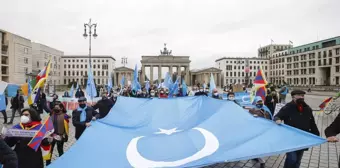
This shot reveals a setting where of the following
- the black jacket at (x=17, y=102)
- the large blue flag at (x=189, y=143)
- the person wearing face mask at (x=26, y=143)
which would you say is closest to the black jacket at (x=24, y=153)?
the person wearing face mask at (x=26, y=143)

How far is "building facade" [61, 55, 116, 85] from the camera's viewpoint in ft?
381

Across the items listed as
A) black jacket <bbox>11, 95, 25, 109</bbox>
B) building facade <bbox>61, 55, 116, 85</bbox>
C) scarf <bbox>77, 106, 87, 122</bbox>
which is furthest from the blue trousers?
building facade <bbox>61, 55, 116, 85</bbox>

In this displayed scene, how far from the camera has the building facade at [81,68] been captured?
116025 mm

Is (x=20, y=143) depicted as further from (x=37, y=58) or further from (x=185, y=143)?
(x=37, y=58)

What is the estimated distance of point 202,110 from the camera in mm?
7211

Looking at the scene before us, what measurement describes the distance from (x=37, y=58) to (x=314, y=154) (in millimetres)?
86762

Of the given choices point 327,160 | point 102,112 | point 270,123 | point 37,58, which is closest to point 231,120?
point 270,123

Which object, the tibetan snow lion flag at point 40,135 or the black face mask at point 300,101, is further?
the black face mask at point 300,101

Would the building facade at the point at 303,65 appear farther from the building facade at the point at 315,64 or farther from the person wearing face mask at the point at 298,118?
the person wearing face mask at the point at 298,118

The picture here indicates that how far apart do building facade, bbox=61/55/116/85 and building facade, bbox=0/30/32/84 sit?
50.3m

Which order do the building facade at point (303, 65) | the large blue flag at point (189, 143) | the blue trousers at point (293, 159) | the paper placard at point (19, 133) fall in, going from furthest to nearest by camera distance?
the building facade at point (303, 65), the blue trousers at point (293, 159), the paper placard at point (19, 133), the large blue flag at point (189, 143)

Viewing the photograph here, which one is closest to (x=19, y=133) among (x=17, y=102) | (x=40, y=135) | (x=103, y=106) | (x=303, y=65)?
(x=40, y=135)

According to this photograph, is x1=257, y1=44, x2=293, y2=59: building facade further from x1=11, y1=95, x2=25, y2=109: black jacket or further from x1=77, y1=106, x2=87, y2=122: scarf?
x1=77, y1=106, x2=87, y2=122: scarf

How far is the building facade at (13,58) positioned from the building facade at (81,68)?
50288mm
